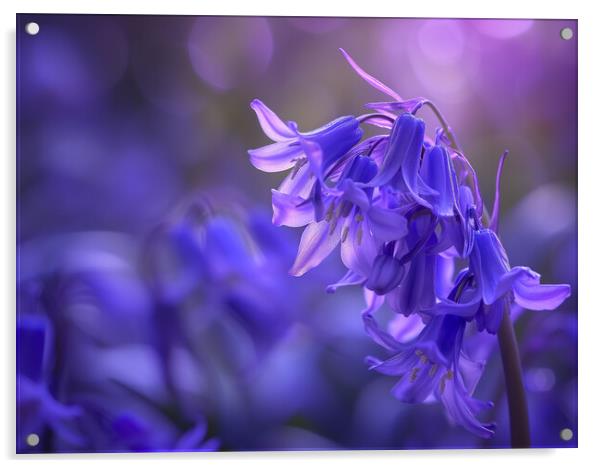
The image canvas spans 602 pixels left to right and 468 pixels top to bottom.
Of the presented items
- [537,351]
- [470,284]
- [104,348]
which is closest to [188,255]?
[104,348]

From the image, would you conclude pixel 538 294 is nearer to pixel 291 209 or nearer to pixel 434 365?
pixel 434 365

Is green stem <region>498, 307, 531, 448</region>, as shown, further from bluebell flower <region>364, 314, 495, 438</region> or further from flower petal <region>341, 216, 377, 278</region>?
flower petal <region>341, 216, 377, 278</region>

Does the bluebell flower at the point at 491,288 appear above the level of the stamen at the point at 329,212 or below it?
below

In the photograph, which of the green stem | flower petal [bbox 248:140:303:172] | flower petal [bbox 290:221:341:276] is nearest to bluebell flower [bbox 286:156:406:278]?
flower petal [bbox 290:221:341:276]

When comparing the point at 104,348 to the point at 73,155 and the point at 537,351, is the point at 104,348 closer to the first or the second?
the point at 73,155

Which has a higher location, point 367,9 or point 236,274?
point 367,9

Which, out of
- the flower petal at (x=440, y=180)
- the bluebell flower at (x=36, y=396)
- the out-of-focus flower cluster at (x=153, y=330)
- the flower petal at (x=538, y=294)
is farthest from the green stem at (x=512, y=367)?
the bluebell flower at (x=36, y=396)
